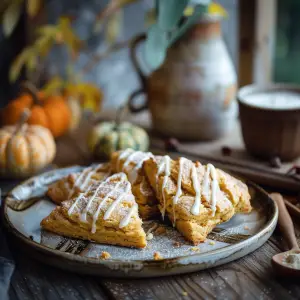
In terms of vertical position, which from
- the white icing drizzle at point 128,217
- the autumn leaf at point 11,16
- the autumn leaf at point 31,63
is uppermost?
the autumn leaf at point 11,16

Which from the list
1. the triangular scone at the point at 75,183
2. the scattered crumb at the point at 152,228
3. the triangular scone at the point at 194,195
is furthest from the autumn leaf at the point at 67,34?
the scattered crumb at the point at 152,228

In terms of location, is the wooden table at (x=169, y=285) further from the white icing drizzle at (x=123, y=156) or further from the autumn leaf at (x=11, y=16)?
the autumn leaf at (x=11, y=16)

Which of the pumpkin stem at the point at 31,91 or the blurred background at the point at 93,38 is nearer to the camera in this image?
the pumpkin stem at the point at 31,91

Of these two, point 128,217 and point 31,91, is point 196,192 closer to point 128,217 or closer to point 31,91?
point 128,217

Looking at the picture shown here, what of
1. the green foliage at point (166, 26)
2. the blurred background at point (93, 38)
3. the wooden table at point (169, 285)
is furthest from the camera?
the blurred background at point (93, 38)

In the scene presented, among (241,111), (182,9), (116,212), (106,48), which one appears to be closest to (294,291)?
(116,212)

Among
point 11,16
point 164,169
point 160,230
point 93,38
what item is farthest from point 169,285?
point 93,38

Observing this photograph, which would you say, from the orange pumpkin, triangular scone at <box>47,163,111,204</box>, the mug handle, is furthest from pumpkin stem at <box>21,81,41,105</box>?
triangular scone at <box>47,163,111,204</box>
